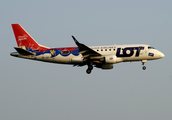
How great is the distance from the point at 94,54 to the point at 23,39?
45.7 ft

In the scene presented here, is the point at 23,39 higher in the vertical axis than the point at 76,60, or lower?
higher

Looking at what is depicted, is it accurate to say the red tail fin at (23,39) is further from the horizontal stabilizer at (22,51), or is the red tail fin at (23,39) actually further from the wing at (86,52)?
the wing at (86,52)

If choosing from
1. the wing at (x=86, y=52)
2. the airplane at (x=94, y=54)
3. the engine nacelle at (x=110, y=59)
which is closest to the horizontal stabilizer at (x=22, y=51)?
the airplane at (x=94, y=54)

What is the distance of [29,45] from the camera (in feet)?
189

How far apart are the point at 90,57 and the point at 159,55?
1222 cm

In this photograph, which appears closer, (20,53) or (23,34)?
(20,53)

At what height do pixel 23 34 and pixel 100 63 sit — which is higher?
pixel 23 34

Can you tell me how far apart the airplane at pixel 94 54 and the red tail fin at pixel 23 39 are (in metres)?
0.95

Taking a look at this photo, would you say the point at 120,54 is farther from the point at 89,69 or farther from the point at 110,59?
the point at 89,69

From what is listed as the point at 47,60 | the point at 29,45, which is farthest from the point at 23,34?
the point at 47,60

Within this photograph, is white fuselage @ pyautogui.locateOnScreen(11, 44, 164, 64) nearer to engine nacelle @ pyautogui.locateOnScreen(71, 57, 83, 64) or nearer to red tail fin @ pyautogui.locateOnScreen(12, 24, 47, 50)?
engine nacelle @ pyautogui.locateOnScreen(71, 57, 83, 64)

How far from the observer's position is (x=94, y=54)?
174ft

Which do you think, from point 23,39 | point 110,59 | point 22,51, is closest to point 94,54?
point 110,59

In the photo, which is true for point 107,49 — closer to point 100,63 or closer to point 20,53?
point 100,63
